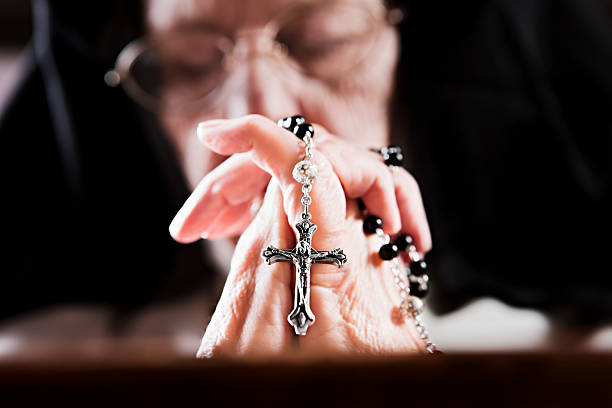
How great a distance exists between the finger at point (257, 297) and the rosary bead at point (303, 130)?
0.03 m

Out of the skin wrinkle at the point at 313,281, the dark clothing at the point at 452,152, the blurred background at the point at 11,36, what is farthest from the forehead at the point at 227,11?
the blurred background at the point at 11,36

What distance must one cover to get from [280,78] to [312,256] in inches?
13.6

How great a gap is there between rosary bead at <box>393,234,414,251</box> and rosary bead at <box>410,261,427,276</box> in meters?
0.01

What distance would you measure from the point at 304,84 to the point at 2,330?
0.76 meters

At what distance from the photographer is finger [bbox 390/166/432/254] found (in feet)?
1.09

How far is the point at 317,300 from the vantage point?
0.94ft

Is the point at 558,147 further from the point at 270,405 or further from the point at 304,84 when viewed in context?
the point at 270,405

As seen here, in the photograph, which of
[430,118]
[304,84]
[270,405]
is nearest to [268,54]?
[304,84]

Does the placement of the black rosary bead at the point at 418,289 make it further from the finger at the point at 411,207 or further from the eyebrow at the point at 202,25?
the eyebrow at the point at 202,25

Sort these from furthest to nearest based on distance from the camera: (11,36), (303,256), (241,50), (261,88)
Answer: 1. (11,36)
2. (241,50)
3. (261,88)
4. (303,256)

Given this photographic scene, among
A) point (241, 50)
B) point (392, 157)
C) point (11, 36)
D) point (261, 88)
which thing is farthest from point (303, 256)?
point (11, 36)

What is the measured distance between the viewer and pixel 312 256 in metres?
0.28

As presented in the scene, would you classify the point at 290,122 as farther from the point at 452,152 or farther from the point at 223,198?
the point at 452,152

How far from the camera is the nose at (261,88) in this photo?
18.7 inches
